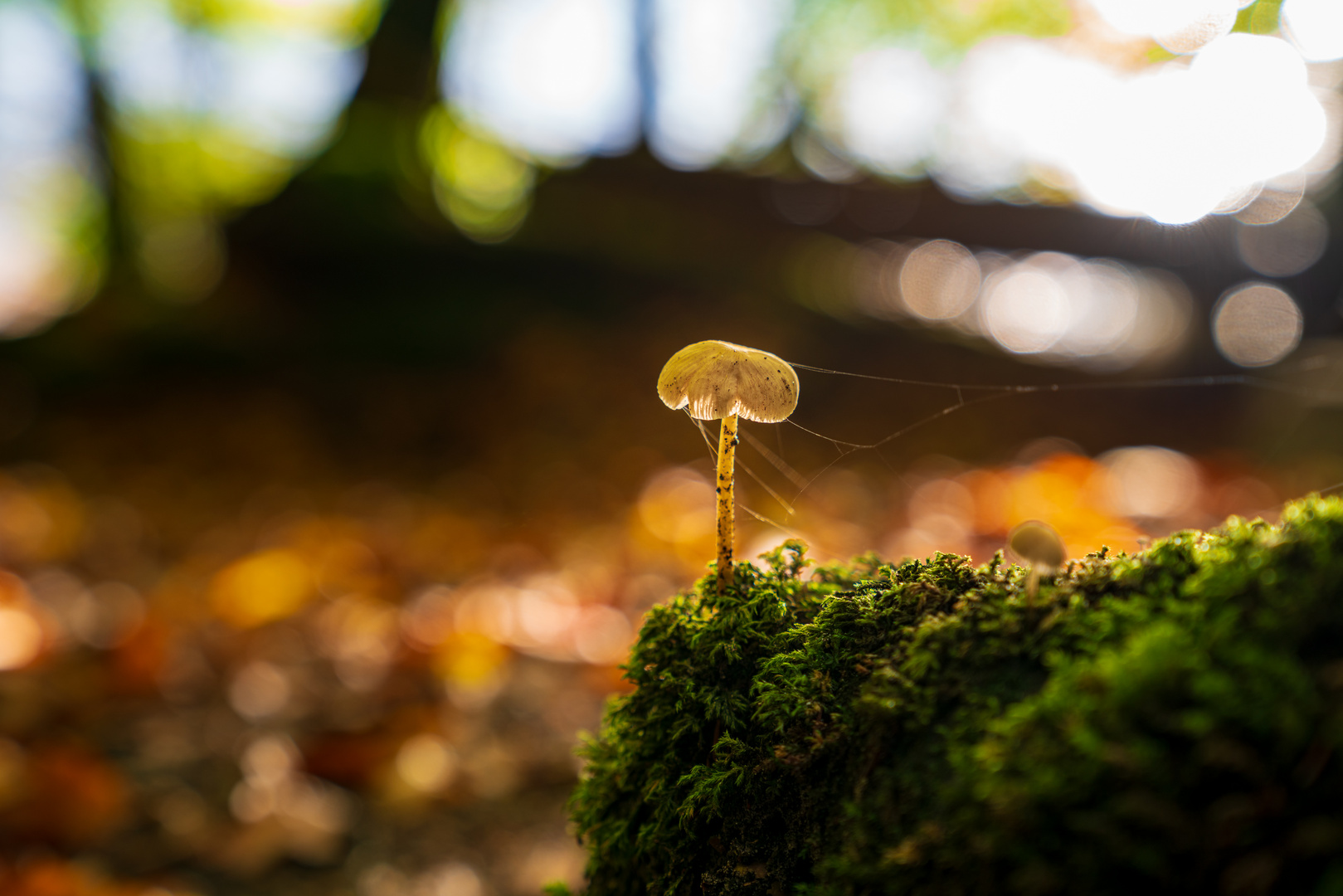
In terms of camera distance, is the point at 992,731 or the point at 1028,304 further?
the point at 1028,304

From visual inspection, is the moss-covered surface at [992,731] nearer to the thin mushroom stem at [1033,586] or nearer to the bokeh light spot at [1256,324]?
the thin mushroom stem at [1033,586]

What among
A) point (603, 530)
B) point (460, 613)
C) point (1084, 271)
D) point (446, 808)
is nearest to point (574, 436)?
point (603, 530)

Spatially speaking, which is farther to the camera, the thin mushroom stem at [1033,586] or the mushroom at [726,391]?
the mushroom at [726,391]

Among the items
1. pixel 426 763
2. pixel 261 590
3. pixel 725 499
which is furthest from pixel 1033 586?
pixel 261 590

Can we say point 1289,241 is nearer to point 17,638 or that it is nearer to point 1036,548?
point 1036,548

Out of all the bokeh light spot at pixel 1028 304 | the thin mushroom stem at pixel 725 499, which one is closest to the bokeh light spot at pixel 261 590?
the thin mushroom stem at pixel 725 499

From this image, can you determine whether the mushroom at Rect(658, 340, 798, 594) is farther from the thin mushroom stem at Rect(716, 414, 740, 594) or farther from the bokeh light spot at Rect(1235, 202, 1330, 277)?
the bokeh light spot at Rect(1235, 202, 1330, 277)
